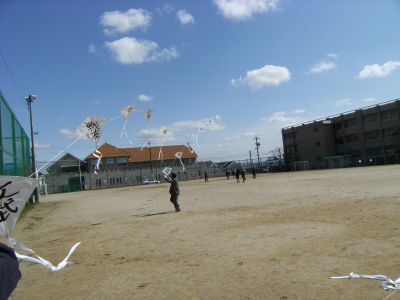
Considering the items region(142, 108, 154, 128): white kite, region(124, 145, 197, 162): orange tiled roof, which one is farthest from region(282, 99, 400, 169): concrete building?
region(142, 108, 154, 128): white kite

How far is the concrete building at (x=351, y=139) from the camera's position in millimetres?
47062

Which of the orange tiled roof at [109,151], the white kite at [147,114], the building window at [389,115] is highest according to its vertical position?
the building window at [389,115]

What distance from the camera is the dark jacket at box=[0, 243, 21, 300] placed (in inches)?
54.2

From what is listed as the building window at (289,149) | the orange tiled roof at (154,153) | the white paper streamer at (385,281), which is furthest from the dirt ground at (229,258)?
the building window at (289,149)

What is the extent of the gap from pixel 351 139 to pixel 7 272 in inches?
2380

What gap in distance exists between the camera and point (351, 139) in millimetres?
53562

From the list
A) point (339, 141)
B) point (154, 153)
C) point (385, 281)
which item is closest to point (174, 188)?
point (385, 281)

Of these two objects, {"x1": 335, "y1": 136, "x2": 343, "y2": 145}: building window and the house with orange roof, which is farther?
{"x1": 335, "y1": 136, "x2": 343, "y2": 145}: building window

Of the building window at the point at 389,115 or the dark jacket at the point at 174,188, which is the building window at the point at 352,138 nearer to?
the building window at the point at 389,115

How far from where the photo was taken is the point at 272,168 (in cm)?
5966

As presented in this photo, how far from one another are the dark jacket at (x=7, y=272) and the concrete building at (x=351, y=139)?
2048 inches

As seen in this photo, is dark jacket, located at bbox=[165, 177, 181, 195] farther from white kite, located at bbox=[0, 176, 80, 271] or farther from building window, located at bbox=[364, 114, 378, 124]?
building window, located at bbox=[364, 114, 378, 124]

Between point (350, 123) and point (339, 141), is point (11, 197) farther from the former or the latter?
point (339, 141)

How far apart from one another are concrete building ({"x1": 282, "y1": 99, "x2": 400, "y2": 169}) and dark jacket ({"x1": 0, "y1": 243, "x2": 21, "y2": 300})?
5203 cm
